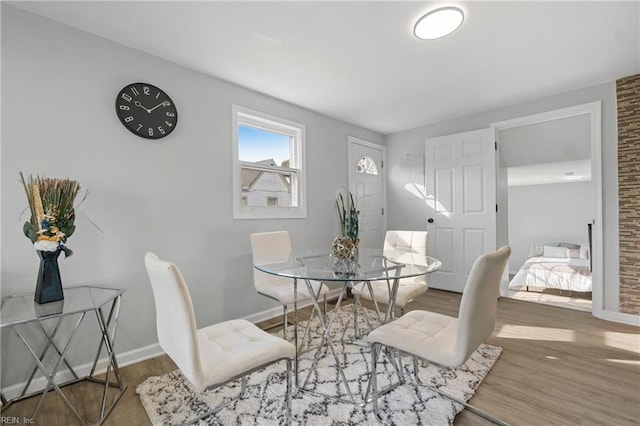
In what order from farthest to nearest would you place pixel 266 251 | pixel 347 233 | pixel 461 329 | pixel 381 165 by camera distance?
pixel 381 165 < pixel 347 233 < pixel 266 251 < pixel 461 329

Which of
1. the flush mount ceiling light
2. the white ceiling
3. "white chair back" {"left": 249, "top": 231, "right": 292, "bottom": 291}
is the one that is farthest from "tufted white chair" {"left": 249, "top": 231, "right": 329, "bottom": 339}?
the flush mount ceiling light

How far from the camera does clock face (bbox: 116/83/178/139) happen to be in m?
2.20

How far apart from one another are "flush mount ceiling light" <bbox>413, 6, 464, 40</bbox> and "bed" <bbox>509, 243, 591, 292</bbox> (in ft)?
12.1

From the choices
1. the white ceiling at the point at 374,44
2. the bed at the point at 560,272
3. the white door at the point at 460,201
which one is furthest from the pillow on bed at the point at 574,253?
the white ceiling at the point at 374,44

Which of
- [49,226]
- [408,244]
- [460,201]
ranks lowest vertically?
[408,244]

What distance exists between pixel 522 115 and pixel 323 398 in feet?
12.6

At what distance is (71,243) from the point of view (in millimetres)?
1976

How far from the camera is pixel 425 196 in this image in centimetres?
437

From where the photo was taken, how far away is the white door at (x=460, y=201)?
3736 millimetres

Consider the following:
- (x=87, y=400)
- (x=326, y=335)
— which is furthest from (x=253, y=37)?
(x=87, y=400)

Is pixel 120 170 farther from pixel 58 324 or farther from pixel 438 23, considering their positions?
pixel 438 23

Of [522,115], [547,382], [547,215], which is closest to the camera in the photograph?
[547,382]

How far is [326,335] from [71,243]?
1.86 meters

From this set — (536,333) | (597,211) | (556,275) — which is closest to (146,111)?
(536,333)
